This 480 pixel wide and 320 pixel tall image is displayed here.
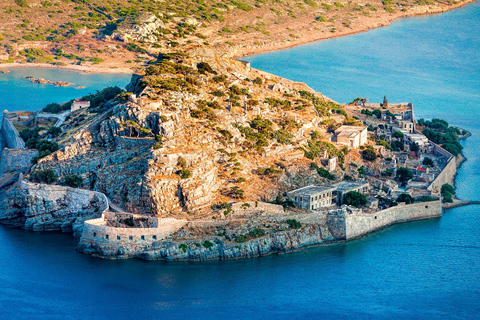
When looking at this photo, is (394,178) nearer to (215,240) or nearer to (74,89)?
(215,240)

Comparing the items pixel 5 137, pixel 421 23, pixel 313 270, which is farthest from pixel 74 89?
pixel 421 23

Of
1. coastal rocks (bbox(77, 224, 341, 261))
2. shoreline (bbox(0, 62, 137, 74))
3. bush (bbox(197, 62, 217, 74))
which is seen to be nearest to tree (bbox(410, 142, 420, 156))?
bush (bbox(197, 62, 217, 74))

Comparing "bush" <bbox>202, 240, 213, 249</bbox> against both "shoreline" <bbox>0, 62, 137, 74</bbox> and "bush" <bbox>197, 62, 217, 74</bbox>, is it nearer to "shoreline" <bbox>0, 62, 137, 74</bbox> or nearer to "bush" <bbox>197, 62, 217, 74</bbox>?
"bush" <bbox>197, 62, 217, 74</bbox>

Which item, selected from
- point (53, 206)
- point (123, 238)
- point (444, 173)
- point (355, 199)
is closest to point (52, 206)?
point (53, 206)

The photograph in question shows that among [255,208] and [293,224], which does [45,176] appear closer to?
[255,208]

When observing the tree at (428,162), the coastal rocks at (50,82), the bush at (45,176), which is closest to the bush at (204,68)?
the bush at (45,176)

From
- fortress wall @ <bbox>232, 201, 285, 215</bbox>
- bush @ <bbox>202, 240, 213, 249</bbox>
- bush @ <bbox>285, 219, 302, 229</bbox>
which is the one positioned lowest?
bush @ <bbox>202, 240, 213, 249</bbox>
